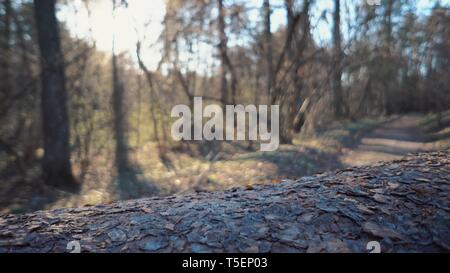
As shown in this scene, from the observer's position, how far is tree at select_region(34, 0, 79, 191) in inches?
287

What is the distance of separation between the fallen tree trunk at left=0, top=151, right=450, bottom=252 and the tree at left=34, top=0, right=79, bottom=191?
3.80 metres

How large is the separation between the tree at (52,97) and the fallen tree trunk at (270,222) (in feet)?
12.5

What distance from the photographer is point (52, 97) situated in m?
7.33

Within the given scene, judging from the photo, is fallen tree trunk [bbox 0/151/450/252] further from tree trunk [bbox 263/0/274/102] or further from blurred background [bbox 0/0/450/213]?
tree trunk [bbox 263/0/274/102]

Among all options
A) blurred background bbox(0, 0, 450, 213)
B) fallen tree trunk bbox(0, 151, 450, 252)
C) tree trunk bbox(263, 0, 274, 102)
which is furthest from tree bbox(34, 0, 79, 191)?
tree trunk bbox(263, 0, 274, 102)

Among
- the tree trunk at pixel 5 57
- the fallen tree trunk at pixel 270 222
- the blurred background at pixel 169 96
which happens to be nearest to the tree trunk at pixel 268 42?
the blurred background at pixel 169 96

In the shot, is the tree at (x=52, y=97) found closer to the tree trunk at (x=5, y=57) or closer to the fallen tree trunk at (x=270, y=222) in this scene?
the tree trunk at (x=5, y=57)

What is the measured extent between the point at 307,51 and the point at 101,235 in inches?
444

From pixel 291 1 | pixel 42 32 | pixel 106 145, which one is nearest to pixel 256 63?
pixel 291 1

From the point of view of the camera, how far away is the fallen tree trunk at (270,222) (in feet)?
9.36

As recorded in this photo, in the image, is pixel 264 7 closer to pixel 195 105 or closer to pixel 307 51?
pixel 307 51

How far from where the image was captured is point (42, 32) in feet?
23.9

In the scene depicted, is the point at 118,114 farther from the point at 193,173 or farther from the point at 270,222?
the point at 270,222

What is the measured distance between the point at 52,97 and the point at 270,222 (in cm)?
587
